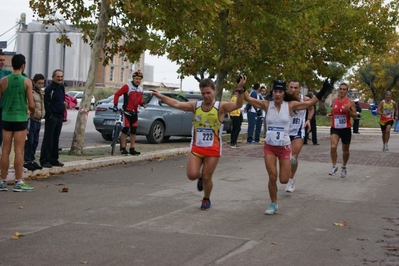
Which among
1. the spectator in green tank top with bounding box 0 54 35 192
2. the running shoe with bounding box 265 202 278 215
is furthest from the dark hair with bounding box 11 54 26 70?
the running shoe with bounding box 265 202 278 215

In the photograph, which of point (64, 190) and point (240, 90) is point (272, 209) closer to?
point (240, 90)

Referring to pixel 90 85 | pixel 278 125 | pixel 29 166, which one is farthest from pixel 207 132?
pixel 90 85

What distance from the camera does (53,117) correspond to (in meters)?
14.4

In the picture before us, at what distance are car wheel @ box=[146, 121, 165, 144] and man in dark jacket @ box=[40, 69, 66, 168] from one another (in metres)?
8.50

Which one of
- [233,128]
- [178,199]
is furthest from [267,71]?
[178,199]

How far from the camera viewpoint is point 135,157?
58.2ft

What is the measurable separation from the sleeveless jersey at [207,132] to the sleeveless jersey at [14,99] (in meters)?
Result: 2.95

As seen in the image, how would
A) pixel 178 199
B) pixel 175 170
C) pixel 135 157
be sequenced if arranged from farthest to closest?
pixel 135 157
pixel 175 170
pixel 178 199

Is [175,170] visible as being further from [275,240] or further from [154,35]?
[275,240]

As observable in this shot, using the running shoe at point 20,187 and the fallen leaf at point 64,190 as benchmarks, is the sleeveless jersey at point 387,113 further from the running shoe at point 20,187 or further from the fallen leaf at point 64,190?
the running shoe at point 20,187

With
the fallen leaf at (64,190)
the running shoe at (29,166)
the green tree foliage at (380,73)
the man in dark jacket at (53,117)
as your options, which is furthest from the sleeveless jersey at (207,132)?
the green tree foliage at (380,73)

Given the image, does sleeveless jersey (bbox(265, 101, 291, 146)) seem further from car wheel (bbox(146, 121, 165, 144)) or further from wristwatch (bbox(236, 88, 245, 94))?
car wheel (bbox(146, 121, 165, 144))

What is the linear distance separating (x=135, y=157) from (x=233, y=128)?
6951 mm

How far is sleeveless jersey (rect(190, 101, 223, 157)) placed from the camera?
10.2 meters
